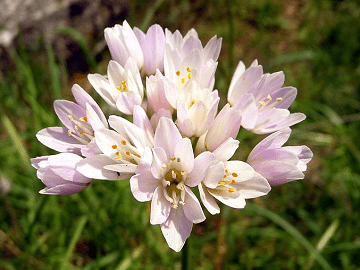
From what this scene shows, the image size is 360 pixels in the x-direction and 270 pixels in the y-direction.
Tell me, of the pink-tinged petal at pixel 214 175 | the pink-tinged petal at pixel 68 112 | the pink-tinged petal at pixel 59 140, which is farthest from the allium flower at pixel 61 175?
the pink-tinged petal at pixel 214 175

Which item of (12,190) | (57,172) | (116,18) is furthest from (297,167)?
(116,18)

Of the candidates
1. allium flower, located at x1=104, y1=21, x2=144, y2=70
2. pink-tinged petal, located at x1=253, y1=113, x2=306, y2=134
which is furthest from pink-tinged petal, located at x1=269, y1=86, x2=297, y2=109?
allium flower, located at x1=104, y1=21, x2=144, y2=70

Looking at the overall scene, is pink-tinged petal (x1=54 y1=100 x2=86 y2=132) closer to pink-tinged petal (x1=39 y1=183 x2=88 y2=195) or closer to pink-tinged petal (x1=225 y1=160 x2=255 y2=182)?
pink-tinged petal (x1=39 y1=183 x2=88 y2=195)

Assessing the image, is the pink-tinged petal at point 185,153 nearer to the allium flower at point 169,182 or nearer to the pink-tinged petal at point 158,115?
the allium flower at point 169,182

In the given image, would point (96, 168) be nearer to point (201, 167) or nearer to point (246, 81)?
point (201, 167)

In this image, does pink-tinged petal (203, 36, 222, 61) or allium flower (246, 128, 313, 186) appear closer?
allium flower (246, 128, 313, 186)

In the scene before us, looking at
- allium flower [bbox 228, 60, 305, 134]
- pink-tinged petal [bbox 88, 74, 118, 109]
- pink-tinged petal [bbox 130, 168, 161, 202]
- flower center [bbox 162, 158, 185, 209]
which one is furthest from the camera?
pink-tinged petal [bbox 88, 74, 118, 109]

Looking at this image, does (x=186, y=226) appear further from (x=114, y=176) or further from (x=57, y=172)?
(x=57, y=172)

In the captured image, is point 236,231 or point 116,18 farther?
point 116,18
